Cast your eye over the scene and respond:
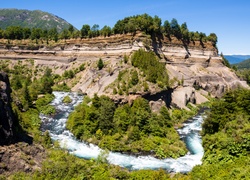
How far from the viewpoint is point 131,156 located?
46.6 meters

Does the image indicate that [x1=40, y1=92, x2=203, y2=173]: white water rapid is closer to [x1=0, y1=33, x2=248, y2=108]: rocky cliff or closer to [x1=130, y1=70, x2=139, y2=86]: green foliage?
Answer: [x1=0, y1=33, x2=248, y2=108]: rocky cliff

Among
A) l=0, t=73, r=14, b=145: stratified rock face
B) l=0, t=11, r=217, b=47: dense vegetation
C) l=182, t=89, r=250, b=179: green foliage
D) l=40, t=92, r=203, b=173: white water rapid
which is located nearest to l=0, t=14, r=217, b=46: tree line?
l=0, t=11, r=217, b=47: dense vegetation

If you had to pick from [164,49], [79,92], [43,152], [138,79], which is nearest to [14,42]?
[79,92]

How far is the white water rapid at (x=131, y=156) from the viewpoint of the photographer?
4328cm

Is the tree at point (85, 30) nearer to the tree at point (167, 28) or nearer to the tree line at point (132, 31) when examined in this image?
the tree line at point (132, 31)

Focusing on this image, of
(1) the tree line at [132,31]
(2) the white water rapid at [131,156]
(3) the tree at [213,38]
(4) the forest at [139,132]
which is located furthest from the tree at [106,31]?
(3) the tree at [213,38]

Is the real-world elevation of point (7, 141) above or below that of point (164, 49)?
below

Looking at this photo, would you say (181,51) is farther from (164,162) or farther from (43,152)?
(43,152)

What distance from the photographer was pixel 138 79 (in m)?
69.2

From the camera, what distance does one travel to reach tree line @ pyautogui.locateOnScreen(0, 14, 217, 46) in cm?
Answer: 9781

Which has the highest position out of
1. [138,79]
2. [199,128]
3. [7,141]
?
[138,79]

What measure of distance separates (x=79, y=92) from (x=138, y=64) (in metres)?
24.2

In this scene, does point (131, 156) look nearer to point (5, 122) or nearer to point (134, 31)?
point (5, 122)

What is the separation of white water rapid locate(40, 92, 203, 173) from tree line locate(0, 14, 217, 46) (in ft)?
134
